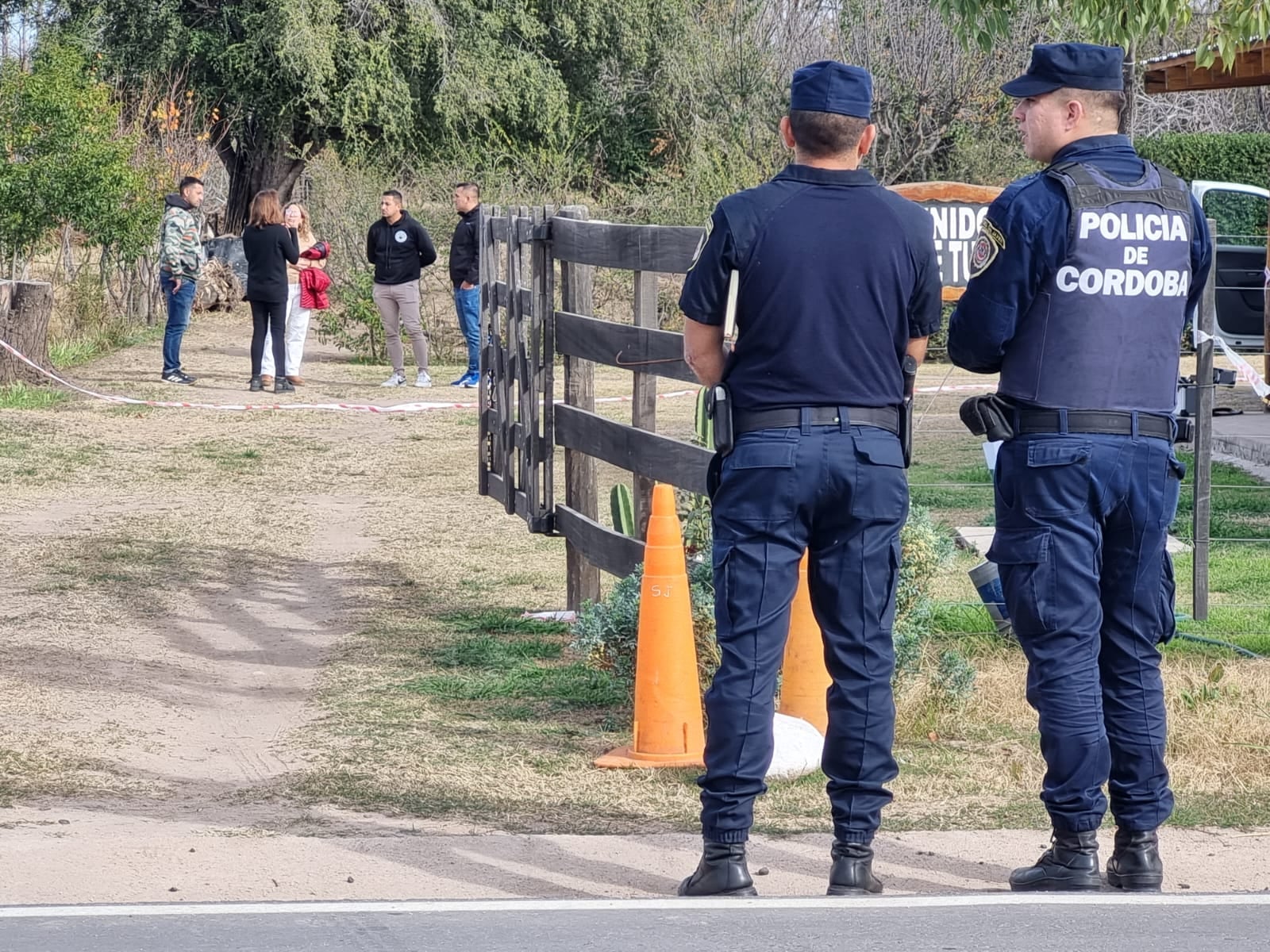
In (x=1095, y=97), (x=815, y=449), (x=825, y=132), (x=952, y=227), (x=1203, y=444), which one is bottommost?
(x=1203, y=444)

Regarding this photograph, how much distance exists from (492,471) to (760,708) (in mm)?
4570

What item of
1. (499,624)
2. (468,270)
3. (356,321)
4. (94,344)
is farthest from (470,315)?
(499,624)

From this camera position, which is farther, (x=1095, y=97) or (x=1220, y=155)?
(x=1220, y=155)

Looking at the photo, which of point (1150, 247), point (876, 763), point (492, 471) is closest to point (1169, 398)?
point (1150, 247)

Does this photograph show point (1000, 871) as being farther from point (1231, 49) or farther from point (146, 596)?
point (146, 596)

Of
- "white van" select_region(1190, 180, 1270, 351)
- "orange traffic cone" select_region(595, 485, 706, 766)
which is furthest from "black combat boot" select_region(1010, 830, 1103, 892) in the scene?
"white van" select_region(1190, 180, 1270, 351)

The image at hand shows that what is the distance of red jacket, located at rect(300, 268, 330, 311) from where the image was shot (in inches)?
653

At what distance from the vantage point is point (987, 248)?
13.4 ft

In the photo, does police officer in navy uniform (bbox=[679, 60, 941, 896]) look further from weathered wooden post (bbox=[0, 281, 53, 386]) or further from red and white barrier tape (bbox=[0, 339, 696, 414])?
weathered wooden post (bbox=[0, 281, 53, 386])

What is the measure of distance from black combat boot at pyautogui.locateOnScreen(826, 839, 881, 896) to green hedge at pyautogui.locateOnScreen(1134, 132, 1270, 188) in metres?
19.3

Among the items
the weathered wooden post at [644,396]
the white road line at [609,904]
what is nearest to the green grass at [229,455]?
the weathered wooden post at [644,396]

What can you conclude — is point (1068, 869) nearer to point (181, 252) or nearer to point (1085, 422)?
point (1085, 422)

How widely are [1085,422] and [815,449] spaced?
669 millimetres

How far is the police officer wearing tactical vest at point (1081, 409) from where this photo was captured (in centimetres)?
406
